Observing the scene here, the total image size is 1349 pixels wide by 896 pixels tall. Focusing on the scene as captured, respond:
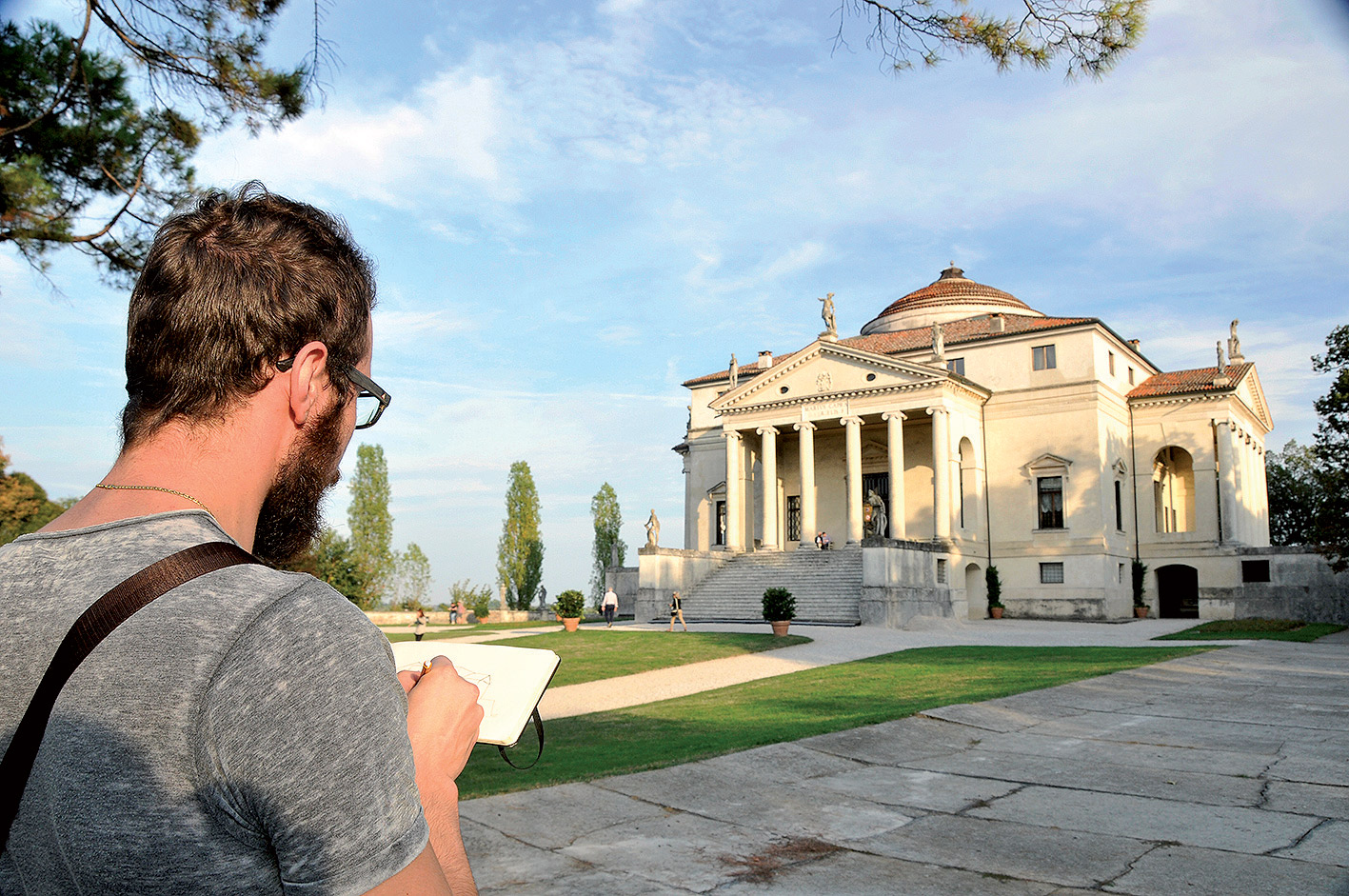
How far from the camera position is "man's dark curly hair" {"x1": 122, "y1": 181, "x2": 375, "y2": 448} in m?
1.48

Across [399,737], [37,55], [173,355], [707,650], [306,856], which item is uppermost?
[37,55]

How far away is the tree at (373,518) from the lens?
48.1 meters

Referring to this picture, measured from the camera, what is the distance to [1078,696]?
12.2 m

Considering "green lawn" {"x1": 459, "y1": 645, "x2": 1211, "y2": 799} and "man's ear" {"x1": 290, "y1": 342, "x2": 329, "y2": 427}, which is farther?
"green lawn" {"x1": 459, "y1": 645, "x2": 1211, "y2": 799}

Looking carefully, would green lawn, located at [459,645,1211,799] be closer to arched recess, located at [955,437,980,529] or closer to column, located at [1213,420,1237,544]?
arched recess, located at [955,437,980,529]

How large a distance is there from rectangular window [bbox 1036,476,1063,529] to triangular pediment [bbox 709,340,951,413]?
24.7ft

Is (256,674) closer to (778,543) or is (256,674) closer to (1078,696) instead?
(1078,696)

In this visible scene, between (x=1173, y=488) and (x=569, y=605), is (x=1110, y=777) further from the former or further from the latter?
(x=1173, y=488)

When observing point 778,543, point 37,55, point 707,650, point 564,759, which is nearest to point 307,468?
point 564,759

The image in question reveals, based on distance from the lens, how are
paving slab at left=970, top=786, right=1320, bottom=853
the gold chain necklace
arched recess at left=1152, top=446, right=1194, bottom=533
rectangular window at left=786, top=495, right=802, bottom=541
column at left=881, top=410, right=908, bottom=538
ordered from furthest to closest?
rectangular window at left=786, top=495, right=802, bottom=541 → arched recess at left=1152, top=446, right=1194, bottom=533 → column at left=881, top=410, right=908, bottom=538 → paving slab at left=970, top=786, right=1320, bottom=853 → the gold chain necklace

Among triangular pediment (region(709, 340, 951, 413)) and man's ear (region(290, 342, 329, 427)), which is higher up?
triangular pediment (region(709, 340, 951, 413))

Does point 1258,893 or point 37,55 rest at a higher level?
point 37,55

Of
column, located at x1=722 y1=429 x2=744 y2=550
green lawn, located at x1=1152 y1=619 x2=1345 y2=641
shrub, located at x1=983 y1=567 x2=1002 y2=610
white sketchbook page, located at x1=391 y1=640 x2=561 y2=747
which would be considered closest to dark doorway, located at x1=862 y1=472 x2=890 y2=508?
shrub, located at x1=983 y1=567 x2=1002 y2=610

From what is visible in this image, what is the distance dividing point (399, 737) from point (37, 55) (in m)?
10.7
